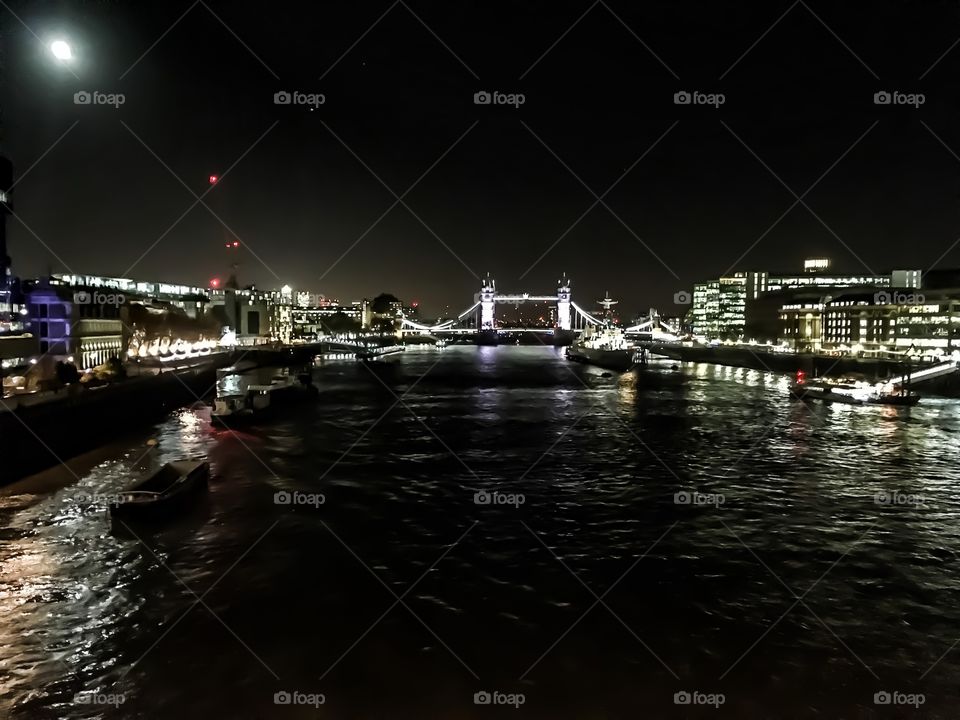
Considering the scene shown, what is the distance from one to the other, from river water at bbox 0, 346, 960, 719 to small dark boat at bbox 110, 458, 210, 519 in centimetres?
36

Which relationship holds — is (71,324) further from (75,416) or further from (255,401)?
(75,416)

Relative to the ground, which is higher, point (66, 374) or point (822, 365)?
point (66, 374)

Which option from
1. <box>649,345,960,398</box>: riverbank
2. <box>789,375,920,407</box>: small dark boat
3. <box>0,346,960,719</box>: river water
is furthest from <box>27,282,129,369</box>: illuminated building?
<box>649,345,960,398</box>: riverbank

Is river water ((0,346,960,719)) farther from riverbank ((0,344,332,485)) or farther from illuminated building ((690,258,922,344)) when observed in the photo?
illuminated building ((690,258,922,344))

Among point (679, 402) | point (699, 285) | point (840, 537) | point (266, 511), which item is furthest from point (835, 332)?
point (266, 511)

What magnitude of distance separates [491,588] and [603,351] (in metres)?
65.7

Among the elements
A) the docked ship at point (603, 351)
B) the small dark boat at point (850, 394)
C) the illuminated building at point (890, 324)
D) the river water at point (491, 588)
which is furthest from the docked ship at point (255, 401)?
the illuminated building at point (890, 324)

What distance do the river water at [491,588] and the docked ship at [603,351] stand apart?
48.6 meters

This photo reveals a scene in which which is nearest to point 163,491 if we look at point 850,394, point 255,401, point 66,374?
point 66,374

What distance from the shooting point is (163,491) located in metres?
13.1

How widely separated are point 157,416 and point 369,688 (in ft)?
80.2

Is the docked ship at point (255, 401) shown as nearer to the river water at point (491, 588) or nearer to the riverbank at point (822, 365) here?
the river water at point (491, 588)

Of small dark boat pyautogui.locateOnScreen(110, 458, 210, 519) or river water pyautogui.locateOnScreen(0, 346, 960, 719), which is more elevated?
small dark boat pyautogui.locateOnScreen(110, 458, 210, 519)

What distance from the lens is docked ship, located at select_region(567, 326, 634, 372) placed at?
226 feet
